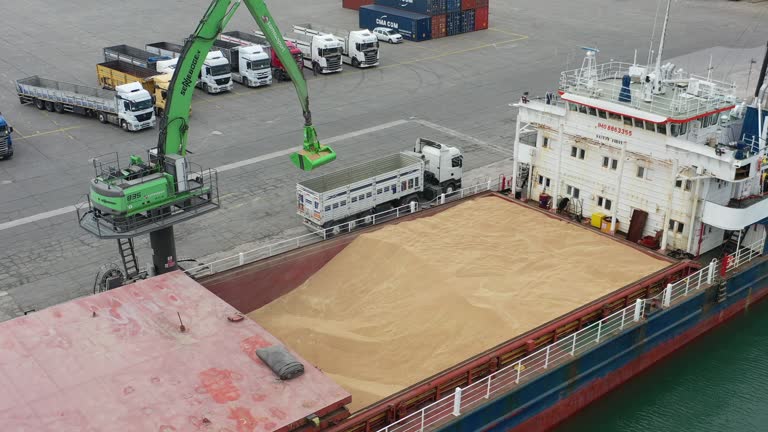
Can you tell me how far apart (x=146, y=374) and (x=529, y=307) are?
10.0m

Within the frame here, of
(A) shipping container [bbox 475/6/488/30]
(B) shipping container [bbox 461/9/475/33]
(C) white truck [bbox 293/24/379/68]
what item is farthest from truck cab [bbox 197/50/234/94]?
(A) shipping container [bbox 475/6/488/30]

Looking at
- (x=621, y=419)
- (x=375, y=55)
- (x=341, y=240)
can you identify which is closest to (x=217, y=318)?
(x=341, y=240)

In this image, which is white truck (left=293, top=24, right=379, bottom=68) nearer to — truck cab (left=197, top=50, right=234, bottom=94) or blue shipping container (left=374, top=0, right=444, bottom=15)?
blue shipping container (left=374, top=0, right=444, bottom=15)

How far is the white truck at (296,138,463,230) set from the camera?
1182 inches

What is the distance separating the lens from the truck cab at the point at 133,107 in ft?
138

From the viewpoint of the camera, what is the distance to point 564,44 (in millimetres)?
59719

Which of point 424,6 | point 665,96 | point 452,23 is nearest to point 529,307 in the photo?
point 665,96

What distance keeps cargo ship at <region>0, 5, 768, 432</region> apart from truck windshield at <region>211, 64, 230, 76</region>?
2117cm

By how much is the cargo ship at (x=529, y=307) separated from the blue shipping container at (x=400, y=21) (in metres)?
31.9

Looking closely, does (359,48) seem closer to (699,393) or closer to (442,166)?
(442,166)

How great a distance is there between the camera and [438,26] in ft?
202

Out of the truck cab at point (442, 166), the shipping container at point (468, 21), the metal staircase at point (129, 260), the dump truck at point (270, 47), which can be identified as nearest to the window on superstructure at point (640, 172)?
the truck cab at point (442, 166)

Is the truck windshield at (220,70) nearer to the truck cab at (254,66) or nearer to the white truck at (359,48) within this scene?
the truck cab at (254,66)

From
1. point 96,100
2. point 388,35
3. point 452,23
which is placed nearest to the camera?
point 96,100
